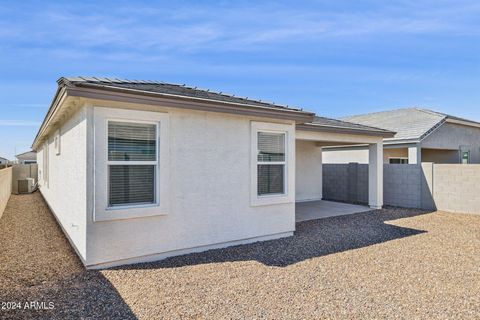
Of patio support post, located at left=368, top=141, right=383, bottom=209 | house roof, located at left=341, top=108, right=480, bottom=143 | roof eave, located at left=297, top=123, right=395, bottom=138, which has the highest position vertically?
house roof, located at left=341, top=108, right=480, bottom=143

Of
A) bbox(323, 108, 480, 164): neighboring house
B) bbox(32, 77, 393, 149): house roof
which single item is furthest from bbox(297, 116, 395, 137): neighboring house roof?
bbox(323, 108, 480, 164): neighboring house

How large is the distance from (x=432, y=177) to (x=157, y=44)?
12.3 meters

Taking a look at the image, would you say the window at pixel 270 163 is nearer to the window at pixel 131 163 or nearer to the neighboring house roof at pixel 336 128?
the neighboring house roof at pixel 336 128

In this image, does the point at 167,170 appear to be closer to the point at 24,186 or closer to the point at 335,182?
the point at 335,182

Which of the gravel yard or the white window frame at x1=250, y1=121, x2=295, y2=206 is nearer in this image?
the gravel yard

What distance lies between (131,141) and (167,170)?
35.6 inches

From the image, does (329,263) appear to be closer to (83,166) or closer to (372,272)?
(372,272)

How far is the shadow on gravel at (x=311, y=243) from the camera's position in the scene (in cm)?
617

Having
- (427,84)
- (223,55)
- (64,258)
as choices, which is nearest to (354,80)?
(427,84)

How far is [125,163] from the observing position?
5.81 meters

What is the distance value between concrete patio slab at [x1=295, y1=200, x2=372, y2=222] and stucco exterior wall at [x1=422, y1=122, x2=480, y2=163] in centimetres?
716

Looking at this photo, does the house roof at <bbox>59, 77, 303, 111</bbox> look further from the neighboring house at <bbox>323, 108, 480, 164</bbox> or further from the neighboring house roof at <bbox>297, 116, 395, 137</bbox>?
the neighboring house at <bbox>323, 108, 480, 164</bbox>

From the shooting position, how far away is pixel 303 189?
15180 millimetres

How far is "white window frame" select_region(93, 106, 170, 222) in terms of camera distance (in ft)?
18.0
